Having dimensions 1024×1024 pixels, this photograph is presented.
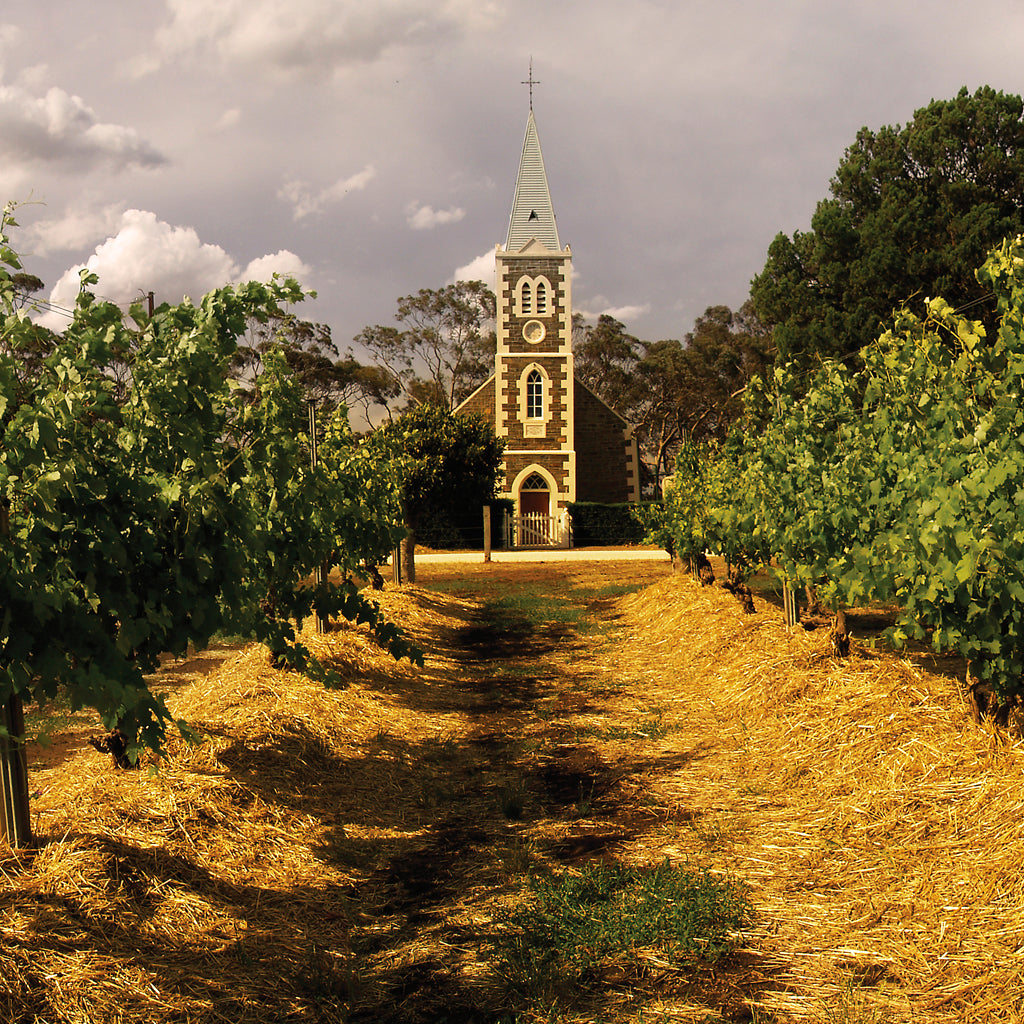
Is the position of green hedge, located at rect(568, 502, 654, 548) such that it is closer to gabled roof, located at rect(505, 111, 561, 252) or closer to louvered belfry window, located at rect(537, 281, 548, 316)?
louvered belfry window, located at rect(537, 281, 548, 316)

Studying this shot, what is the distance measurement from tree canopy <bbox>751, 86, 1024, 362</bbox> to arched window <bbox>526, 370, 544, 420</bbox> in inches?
369

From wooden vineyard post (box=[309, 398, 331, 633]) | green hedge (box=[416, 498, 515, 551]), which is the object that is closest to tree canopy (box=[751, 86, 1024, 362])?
green hedge (box=[416, 498, 515, 551])

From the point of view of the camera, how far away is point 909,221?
2680 centimetres

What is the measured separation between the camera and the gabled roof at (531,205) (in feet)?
114

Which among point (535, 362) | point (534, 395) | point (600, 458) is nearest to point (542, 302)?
point (535, 362)

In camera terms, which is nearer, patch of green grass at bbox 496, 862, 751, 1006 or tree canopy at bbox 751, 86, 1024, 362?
patch of green grass at bbox 496, 862, 751, 1006

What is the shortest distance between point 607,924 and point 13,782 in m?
2.84

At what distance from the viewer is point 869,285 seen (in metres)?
27.6

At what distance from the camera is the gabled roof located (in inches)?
1373

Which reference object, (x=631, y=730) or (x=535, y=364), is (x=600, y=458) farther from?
(x=631, y=730)

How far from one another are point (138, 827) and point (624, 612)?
35.2ft

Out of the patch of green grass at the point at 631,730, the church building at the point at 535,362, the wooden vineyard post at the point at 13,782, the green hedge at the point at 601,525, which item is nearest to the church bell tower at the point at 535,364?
the church building at the point at 535,362

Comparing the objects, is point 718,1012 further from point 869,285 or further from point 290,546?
point 869,285

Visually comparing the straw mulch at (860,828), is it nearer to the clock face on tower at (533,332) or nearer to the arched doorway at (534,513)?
the arched doorway at (534,513)
